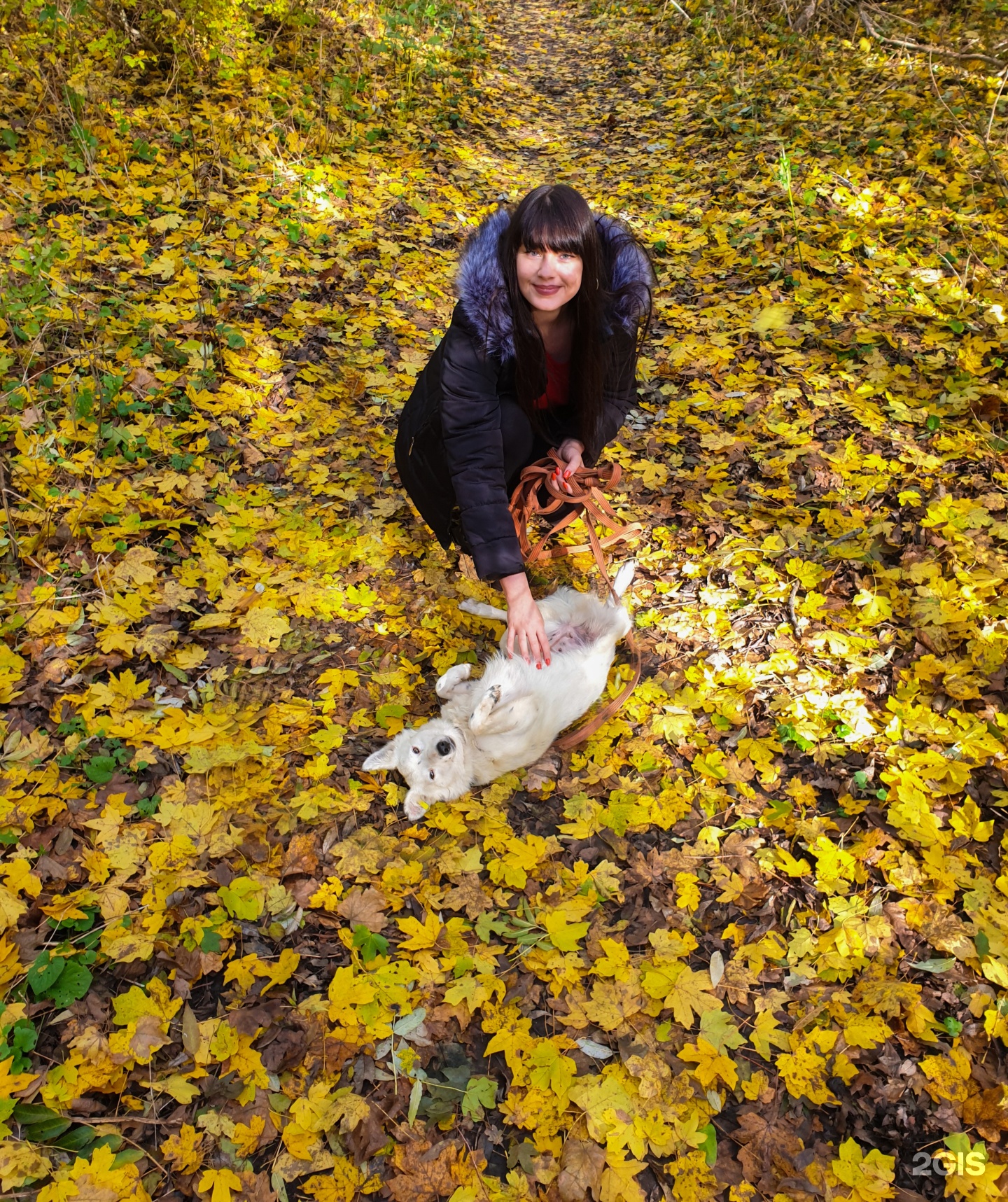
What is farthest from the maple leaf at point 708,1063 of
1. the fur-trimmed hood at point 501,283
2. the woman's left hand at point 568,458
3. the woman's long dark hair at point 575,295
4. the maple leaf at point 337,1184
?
the fur-trimmed hood at point 501,283

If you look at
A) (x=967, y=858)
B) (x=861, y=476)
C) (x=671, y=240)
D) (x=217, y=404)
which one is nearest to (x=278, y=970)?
(x=967, y=858)

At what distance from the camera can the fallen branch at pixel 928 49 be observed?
17.0ft

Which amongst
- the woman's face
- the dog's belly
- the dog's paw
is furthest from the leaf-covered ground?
the woman's face

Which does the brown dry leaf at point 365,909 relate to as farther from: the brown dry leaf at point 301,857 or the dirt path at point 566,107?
the dirt path at point 566,107

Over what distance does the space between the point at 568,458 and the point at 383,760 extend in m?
1.51

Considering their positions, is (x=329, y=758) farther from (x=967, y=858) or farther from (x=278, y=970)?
(x=967, y=858)

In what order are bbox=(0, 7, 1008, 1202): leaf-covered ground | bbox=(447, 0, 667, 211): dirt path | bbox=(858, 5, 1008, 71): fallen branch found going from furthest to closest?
bbox=(447, 0, 667, 211): dirt path < bbox=(858, 5, 1008, 71): fallen branch < bbox=(0, 7, 1008, 1202): leaf-covered ground

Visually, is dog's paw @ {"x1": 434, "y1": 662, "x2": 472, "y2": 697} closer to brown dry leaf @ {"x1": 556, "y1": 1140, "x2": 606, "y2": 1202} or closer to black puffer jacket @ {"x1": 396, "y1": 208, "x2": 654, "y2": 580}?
black puffer jacket @ {"x1": 396, "y1": 208, "x2": 654, "y2": 580}

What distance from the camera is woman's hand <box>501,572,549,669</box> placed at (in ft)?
8.14

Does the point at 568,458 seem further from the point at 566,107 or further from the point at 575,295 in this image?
the point at 566,107

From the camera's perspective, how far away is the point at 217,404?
3670mm

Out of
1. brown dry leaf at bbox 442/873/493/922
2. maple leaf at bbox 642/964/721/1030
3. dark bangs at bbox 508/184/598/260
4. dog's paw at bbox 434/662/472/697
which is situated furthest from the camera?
dog's paw at bbox 434/662/472/697

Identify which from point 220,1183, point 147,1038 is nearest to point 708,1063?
point 220,1183

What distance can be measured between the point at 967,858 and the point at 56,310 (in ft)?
15.9
